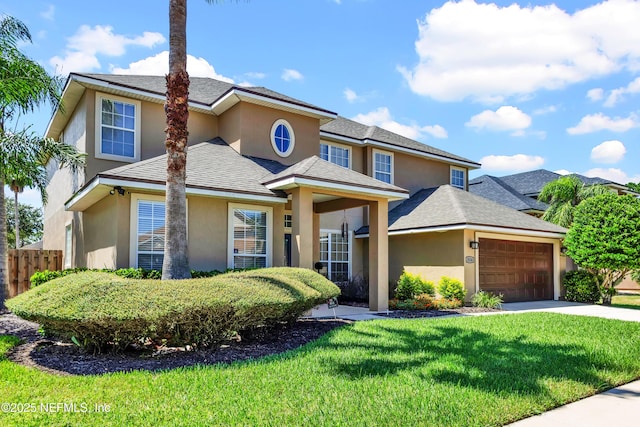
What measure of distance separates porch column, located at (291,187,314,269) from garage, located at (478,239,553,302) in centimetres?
807

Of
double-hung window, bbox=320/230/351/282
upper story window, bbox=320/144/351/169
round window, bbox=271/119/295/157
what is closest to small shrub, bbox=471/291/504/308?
double-hung window, bbox=320/230/351/282

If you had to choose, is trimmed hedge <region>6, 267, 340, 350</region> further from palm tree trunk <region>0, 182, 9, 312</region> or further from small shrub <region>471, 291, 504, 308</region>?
small shrub <region>471, 291, 504, 308</region>

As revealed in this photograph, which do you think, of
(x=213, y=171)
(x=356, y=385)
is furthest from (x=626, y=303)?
(x=356, y=385)

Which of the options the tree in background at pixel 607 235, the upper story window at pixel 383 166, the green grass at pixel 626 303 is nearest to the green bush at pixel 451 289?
the tree in background at pixel 607 235

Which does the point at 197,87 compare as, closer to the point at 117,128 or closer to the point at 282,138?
Result: the point at 282,138

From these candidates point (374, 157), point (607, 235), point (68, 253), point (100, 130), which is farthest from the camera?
point (374, 157)

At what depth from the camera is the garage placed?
17.3 meters

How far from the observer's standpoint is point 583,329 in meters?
10.4

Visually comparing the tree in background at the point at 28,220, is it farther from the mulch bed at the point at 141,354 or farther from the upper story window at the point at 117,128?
the mulch bed at the point at 141,354

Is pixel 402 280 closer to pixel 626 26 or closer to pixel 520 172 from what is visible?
pixel 626 26

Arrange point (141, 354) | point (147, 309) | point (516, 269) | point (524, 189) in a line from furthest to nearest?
point (524, 189) → point (516, 269) → point (141, 354) → point (147, 309)

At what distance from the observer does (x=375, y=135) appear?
2097 centimetres

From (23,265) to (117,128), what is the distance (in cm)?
633

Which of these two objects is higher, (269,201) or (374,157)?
(374,157)
